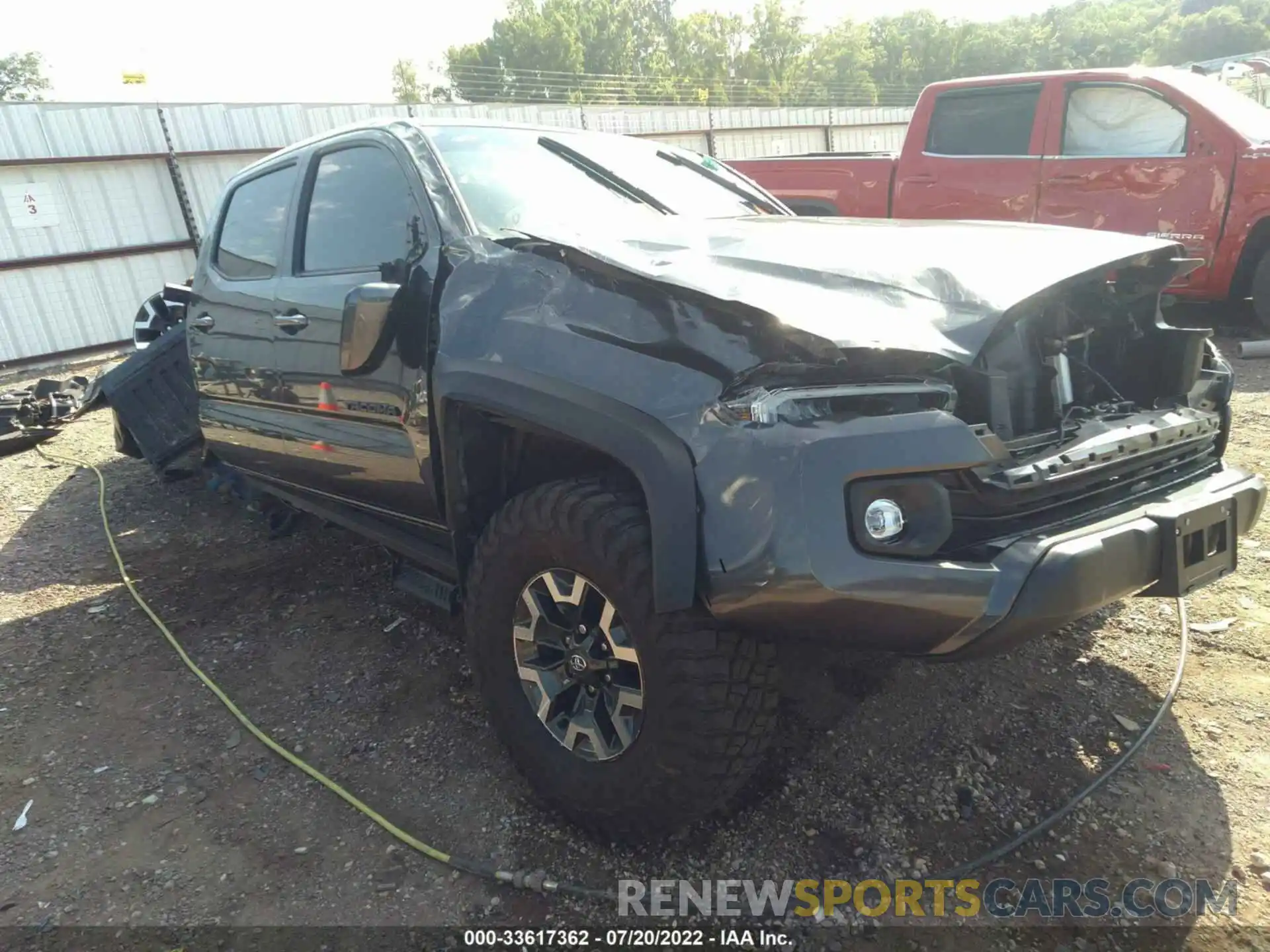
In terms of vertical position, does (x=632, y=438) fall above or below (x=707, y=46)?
below

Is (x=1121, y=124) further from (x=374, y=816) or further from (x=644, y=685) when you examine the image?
(x=374, y=816)

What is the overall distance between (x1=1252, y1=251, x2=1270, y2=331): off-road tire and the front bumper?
19.8 ft

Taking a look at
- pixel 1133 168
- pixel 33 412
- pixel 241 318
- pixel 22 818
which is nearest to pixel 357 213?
pixel 241 318

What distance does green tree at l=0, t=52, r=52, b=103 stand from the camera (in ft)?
192

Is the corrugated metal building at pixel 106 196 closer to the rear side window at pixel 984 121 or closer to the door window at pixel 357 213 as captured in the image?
the rear side window at pixel 984 121

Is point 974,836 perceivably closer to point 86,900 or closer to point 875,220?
point 875,220

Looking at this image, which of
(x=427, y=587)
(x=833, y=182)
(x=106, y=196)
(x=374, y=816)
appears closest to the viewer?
(x=374, y=816)

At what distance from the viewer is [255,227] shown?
377 centimetres

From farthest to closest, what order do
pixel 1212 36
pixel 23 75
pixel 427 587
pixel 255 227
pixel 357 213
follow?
pixel 1212 36 → pixel 23 75 → pixel 255 227 → pixel 357 213 → pixel 427 587

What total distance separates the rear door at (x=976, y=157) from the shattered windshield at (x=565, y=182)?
14.1ft

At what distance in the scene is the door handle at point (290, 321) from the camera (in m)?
3.17

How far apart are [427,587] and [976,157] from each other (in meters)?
6.31

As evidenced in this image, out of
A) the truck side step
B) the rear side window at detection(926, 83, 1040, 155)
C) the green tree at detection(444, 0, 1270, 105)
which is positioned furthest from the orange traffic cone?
the green tree at detection(444, 0, 1270, 105)

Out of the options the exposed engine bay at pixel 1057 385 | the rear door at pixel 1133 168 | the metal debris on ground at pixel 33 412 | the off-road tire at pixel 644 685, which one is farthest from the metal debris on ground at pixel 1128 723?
the metal debris on ground at pixel 33 412
